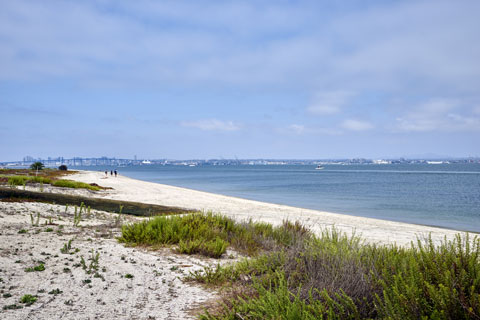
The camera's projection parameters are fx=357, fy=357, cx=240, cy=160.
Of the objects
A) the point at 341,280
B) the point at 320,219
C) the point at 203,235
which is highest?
the point at 341,280

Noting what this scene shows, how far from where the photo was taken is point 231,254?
8195 millimetres

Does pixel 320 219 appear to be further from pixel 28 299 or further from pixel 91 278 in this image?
pixel 28 299

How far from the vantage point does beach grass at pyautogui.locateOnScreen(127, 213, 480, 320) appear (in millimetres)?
3213

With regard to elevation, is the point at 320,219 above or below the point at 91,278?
below

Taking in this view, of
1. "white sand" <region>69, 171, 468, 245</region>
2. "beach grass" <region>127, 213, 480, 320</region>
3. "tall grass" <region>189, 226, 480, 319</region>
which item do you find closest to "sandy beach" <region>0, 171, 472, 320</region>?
"beach grass" <region>127, 213, 480, 320</region>

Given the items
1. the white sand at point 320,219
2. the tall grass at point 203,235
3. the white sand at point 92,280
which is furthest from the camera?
the white sand at point 320,219

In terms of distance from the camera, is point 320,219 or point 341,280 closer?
point 341,280

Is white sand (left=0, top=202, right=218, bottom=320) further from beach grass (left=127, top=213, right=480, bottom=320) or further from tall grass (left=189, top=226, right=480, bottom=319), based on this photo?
tall grass (left=189, top=226, right=480, bottom=319)

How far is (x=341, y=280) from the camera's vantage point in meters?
4.38

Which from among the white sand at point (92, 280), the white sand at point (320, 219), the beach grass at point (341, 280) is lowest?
the white sand at point (320, 219)

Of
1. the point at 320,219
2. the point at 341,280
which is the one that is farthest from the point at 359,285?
the point at 320,219

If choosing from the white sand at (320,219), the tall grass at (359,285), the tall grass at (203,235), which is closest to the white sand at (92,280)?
the tall grass at (203,235)

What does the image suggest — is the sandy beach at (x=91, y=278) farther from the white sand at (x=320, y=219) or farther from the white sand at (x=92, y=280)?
the white sand at (x=320, y=219)

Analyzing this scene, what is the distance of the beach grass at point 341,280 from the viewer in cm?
321
